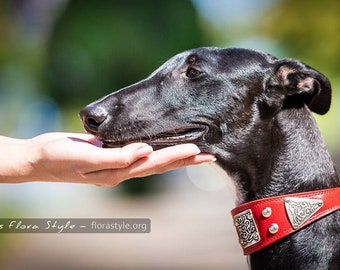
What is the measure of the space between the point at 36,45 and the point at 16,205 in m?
0.93

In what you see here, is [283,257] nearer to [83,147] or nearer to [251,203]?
[251,203]

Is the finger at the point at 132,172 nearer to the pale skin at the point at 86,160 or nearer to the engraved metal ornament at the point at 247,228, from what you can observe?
the pale skin at the point at 86,160

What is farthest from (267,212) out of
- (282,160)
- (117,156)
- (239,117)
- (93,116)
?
(93,116)

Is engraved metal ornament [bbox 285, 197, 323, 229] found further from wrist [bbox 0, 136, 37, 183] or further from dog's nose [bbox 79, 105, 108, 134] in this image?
wrist [bbox 0, 136, 37, 183]

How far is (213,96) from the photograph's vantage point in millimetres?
1888

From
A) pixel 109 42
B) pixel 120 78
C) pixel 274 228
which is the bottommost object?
pixel 274 228

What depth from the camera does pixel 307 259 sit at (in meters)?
1.72

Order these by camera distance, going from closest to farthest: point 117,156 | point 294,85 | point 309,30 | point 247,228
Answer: point 117,156
point 247,228
point 294,85
point 309,30

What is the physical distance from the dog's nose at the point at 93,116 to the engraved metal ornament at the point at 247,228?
1.50ft

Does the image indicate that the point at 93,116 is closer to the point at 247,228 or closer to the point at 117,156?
the point at 117,156

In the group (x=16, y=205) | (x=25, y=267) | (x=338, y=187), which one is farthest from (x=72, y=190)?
(x=338, y=187)

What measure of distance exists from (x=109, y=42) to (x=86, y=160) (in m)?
2.32

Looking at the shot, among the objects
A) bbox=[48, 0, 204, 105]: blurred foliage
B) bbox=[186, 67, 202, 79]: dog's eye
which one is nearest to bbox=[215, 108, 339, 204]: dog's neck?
bbox=[186, 67, 202, 79]: dog's eye

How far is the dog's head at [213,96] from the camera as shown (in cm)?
186
